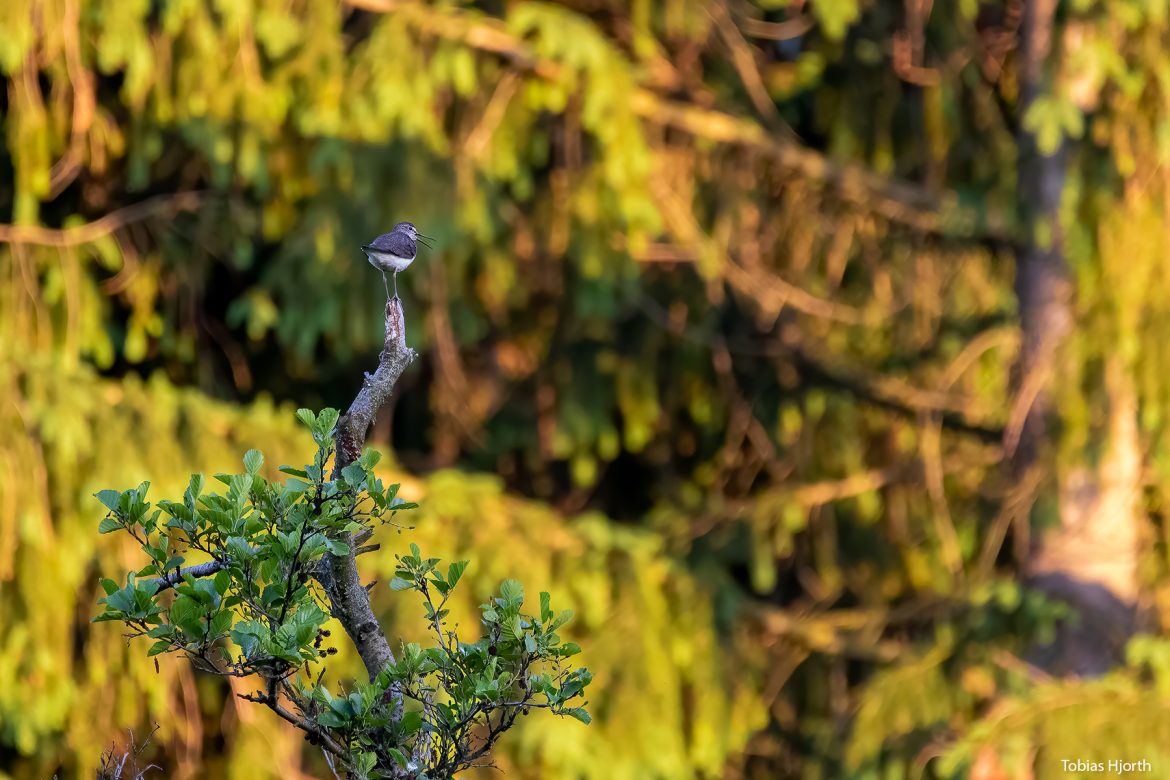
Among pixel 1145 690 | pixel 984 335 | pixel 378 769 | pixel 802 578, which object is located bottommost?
pixel 802 578

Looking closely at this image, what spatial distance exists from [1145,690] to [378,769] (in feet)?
11.5

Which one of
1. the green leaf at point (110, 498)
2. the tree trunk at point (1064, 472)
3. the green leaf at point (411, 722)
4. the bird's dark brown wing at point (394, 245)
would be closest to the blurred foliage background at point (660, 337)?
the tree trunk at point (1064, 472)

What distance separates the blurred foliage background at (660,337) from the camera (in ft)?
16.3

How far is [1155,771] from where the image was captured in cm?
470

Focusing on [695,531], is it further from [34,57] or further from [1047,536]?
[34,57]

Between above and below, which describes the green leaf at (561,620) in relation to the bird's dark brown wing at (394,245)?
below

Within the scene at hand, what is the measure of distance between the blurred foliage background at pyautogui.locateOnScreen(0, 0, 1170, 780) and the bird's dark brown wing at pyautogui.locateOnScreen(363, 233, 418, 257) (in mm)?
1250

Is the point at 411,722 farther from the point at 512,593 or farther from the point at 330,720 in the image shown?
the point at 512,593

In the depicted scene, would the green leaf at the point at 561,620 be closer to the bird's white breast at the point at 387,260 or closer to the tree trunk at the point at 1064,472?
the bird's white breast at the point at 387,260

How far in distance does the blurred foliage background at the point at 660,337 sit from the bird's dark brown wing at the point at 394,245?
125 cm

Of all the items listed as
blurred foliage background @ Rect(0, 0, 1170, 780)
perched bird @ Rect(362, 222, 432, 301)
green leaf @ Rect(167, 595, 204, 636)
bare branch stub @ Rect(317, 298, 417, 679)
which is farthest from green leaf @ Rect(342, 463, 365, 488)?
blurred foliage background @ Rect(0, 0, 1170, 780)

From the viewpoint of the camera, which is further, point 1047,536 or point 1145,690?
point 1047,536

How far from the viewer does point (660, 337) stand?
6.92 meters

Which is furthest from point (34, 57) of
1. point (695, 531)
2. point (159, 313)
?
point (695, 531)
